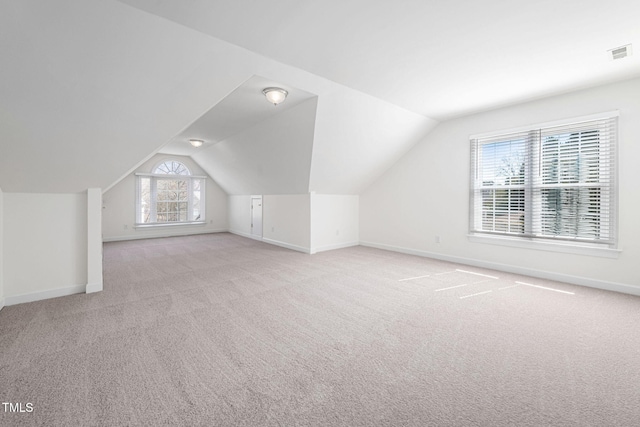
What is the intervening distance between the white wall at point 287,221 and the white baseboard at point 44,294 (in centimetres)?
354

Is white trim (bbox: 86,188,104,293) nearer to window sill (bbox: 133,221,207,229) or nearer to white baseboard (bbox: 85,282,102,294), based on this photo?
white baseboard (bbox: 85,282,102,294)

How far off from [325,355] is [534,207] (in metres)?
3.87

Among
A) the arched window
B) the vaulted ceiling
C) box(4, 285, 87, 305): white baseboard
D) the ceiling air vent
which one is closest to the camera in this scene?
the vaulted ceiling

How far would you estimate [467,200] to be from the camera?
464cm

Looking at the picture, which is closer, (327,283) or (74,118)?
(74,118)

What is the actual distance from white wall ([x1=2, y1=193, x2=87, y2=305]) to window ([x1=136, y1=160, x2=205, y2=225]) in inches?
175

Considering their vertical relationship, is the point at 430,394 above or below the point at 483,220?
below

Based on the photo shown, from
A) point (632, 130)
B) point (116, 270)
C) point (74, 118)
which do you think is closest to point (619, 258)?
point (632, 130)

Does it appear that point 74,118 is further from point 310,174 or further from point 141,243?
→ point 141,243

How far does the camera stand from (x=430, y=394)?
158 centimetres

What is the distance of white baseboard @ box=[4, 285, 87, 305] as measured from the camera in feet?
9.30

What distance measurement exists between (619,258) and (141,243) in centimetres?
866

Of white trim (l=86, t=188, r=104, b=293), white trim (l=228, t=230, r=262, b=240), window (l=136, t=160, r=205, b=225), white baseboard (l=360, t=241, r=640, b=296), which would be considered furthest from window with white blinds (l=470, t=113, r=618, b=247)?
window (l=136, t=160, r=205, b=225)

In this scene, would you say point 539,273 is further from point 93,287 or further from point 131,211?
point 131,211
